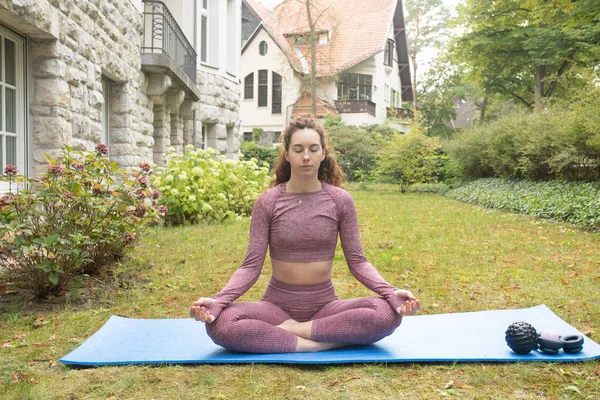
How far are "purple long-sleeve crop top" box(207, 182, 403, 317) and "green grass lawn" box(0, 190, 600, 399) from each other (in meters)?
0.59

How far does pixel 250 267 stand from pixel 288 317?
434 mm

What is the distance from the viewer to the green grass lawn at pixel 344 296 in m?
3.13

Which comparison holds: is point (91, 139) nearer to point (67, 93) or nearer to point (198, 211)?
point (67, 93)

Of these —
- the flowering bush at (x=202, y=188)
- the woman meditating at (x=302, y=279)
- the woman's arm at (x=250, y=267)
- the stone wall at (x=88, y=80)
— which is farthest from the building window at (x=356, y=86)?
the woman's arm at (x=250, y=267)

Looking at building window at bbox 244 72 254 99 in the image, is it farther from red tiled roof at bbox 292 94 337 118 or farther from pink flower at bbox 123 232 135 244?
pink flower at bbox 123 232 135 244

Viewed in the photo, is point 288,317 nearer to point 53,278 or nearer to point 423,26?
point 53,278

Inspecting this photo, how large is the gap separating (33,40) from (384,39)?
99.2 feet

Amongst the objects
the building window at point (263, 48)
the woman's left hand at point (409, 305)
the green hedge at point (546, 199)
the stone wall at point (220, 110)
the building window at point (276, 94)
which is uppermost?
the building window at point (263, 48)

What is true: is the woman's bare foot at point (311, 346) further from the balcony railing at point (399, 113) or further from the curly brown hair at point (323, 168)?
the balcony railing at point (399, 113)

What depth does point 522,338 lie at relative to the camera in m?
3.55

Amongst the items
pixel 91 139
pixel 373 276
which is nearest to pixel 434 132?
pixel 91 139

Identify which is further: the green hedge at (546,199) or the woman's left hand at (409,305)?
the green hedge at (546,199)

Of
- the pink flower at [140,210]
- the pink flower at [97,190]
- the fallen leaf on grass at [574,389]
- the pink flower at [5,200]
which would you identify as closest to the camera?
the fallen leaf on grass at [574,389]

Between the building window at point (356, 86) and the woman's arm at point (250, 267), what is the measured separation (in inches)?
1245
